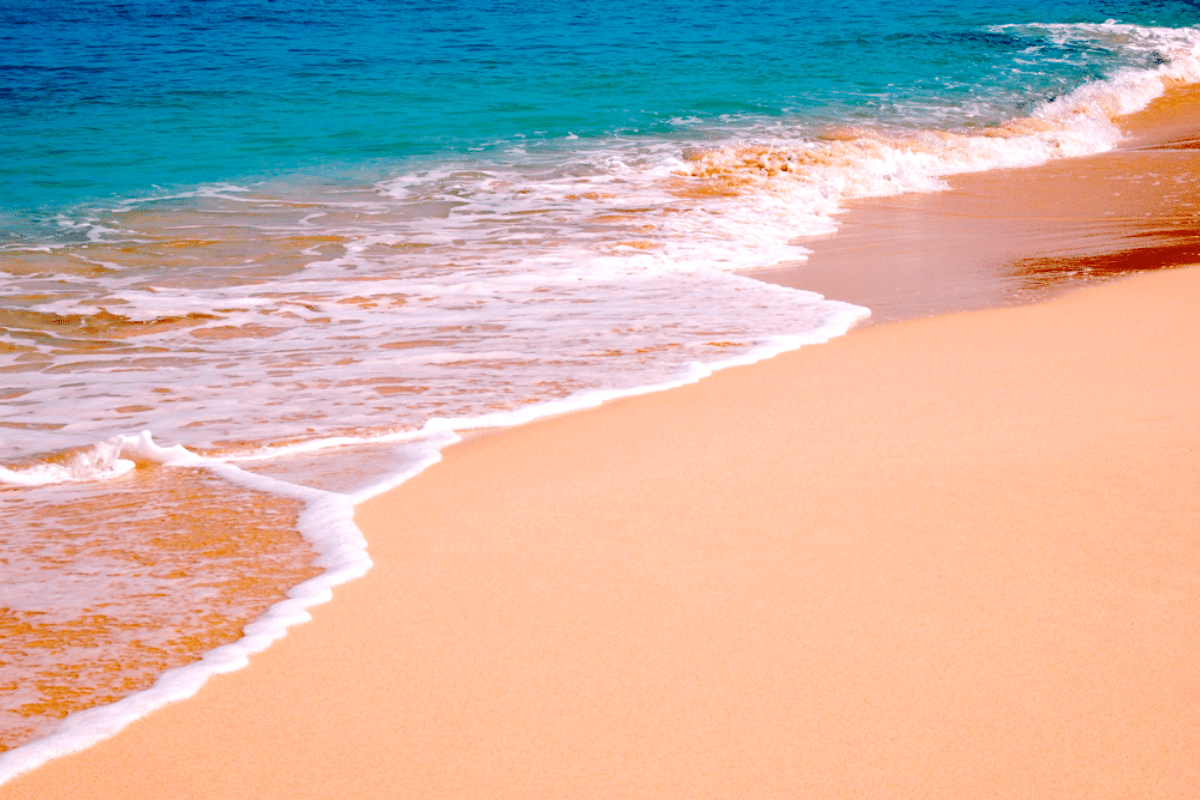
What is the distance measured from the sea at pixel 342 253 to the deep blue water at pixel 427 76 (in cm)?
12

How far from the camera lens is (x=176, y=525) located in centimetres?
293

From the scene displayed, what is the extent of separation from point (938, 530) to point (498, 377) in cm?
217

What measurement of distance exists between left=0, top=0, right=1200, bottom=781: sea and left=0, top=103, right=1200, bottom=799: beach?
0.26m

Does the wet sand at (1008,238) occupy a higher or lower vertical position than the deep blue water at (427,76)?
lower

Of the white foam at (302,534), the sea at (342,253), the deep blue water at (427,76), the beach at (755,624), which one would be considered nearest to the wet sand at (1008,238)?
the sea at (342,253)

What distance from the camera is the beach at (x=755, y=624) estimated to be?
73.1 inches

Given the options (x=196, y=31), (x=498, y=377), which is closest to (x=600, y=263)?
(x=498, y=377)

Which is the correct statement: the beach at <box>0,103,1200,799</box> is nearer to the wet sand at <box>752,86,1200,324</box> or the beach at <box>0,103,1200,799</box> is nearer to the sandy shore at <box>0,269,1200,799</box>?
the sandy shore at <box>0,269,1200,799</box>

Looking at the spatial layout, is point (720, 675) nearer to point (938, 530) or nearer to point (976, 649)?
point (976, 649)

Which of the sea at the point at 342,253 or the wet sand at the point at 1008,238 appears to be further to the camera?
the wet sand at the point at 1008,238

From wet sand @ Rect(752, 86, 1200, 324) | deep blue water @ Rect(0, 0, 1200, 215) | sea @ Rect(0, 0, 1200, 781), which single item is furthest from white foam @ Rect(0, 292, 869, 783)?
deep blue water @ Rect(0, 0, 1200, 215)

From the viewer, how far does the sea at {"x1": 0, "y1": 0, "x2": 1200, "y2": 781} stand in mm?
2699

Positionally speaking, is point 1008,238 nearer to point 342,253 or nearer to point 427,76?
point 342,253

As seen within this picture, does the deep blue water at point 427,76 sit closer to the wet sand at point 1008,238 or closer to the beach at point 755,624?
the wet sand at point 1008,238
